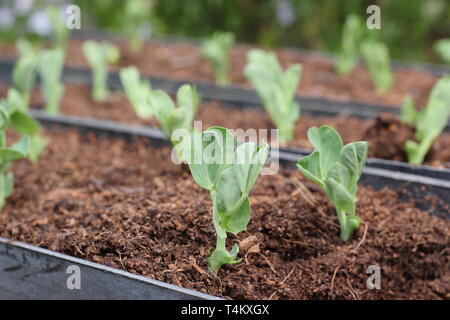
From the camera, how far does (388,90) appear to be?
2.63 metres

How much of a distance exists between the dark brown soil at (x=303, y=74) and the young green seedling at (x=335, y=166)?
1212mm

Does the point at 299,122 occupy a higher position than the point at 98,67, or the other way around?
the point at 98,67

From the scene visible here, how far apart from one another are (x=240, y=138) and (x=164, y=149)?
24 centimetres

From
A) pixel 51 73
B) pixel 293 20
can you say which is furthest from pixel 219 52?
pixel 293 20

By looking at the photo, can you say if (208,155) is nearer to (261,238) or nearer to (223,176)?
(223,176)

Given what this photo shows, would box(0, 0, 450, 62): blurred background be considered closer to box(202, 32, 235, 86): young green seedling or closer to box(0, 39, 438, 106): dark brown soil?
box(0, 39, 438, 106): dark brown soil

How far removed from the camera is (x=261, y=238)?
4.27ft

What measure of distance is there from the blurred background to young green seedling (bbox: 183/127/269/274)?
278 cm

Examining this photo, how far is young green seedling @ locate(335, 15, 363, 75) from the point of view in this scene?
2.61 meters

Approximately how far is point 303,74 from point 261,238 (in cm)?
169

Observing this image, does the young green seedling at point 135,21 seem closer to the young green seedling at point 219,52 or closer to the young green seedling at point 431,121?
the young green seedling at point 219,52

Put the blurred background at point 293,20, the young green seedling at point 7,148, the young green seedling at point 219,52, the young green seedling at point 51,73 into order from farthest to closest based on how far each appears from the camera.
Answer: the blurred background at point 293,20 < the young green seedling at point 219,52 < the young green seedling at point 51,73 < the young green seedling at point 7,148

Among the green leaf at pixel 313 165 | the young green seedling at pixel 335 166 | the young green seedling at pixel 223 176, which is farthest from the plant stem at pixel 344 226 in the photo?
the young green seedling at pixel 223 176

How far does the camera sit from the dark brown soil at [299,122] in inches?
70.4
